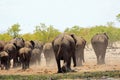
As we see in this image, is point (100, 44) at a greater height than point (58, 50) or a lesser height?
greater

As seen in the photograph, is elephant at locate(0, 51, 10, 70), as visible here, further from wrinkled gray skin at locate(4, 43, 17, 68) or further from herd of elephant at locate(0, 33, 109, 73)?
wrinkled gray skin at locate(4, 43, 17, 68)

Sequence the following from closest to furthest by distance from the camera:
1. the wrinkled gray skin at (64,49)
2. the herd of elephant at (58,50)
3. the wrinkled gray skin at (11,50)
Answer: the wrinkled gray skin at (64,49)
the herd of elephant at (58,50)
the wrinkled gray skin at (11,50)

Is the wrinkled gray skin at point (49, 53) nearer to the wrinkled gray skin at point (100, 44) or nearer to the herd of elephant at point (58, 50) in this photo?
the herd of elephant at point (58, 50)

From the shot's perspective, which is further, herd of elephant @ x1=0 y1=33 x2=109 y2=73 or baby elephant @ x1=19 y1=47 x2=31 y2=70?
baby elephant @ x1=19 y1=47 x2=31 y2=70

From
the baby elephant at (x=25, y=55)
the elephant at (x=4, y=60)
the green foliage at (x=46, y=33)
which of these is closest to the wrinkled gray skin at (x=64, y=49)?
the baby elephant at (x=25, y=55)

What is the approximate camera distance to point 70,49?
26969 millimetres

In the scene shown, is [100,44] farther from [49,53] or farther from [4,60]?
[4,60]

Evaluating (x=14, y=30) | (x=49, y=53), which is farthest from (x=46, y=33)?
(x=49, y=53)

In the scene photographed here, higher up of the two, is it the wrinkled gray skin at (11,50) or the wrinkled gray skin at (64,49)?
the wrinkled gray skin at (11,50)

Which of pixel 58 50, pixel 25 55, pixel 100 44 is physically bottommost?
pixel 58 50

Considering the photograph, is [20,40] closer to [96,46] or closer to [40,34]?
[96,46]

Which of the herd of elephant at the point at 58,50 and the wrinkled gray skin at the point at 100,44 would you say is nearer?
the herd of elephant at the point at 58,50

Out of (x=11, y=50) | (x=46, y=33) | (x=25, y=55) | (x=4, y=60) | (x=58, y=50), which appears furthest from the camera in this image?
(x=46, y=33)

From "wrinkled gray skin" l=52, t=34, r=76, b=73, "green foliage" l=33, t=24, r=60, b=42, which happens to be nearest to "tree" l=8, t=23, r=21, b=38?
"green foliage" l=33, t=24, r=60, b=42
